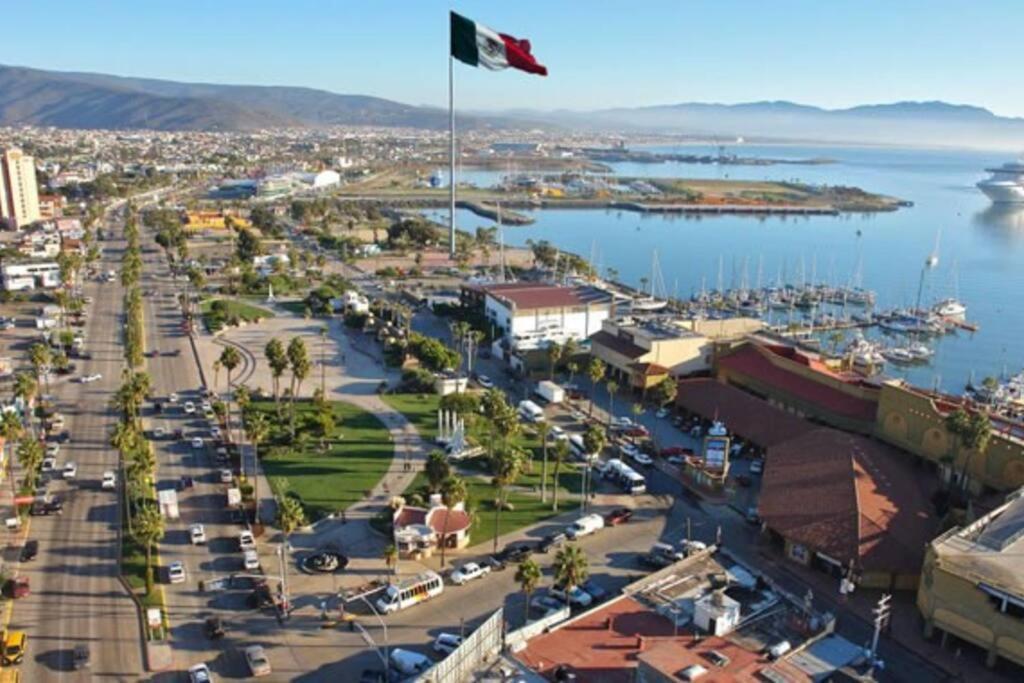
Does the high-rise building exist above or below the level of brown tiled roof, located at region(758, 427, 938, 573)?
above

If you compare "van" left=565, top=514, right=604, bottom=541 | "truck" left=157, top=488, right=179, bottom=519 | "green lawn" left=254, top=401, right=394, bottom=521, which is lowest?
"van" left=565, top=514, right=604, bottom=541

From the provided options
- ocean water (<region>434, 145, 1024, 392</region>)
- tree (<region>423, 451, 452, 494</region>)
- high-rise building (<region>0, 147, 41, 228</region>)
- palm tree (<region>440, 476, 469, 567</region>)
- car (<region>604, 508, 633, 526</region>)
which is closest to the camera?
palm tree (<region>440, 476, 469, 567</region>)

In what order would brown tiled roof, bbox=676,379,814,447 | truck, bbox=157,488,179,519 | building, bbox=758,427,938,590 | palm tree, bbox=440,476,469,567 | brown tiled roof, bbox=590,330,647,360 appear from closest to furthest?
building, bbox=758,427,938,590
palm tree, bbox=440,476,469,567
truck, bbox=157,488,179,519
brown tiled roof, bbox=676,379,814,447
brown tiled roof, bbox=590,330,647,360

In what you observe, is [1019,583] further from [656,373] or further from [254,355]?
[254,355]

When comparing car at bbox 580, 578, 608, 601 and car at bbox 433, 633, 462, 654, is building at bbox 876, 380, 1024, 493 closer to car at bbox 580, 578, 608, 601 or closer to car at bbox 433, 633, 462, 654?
car at bbox 580, 578, 608, 601

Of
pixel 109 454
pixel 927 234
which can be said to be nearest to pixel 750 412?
pixel 109 454

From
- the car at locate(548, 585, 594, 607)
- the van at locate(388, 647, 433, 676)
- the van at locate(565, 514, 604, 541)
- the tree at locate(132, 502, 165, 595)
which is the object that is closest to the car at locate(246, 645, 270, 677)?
the van at locate(388, 647, 433, 676)

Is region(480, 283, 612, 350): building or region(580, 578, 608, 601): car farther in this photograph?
region(480, 283, 612, 350): building

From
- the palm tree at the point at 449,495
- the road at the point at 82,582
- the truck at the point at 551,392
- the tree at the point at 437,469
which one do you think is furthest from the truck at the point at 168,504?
the truck at the point at 551,392
